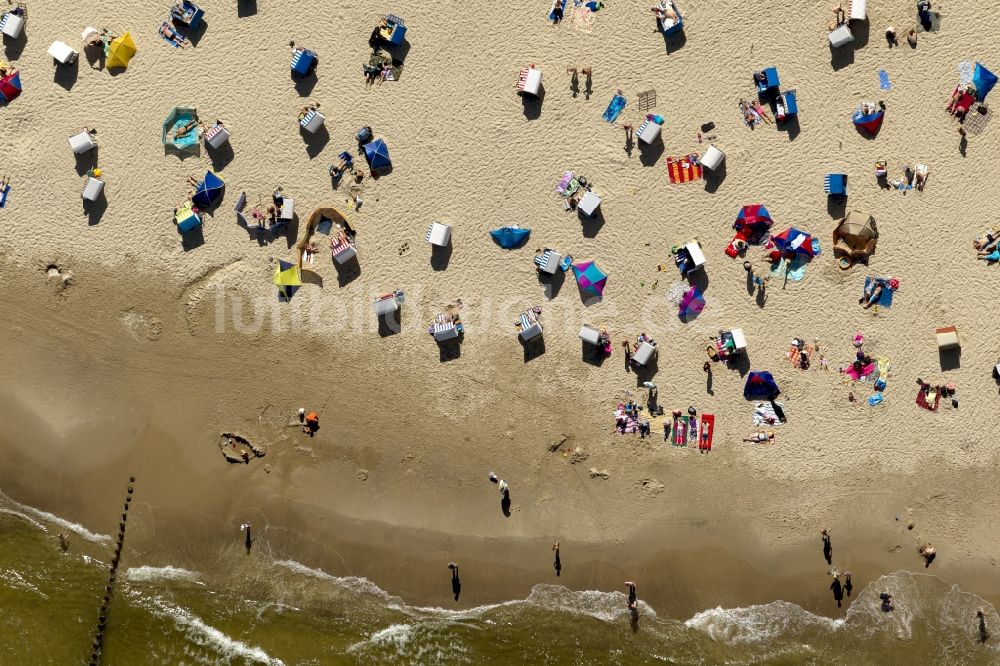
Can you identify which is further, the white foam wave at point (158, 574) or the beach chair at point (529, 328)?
the white foam wave at point (158, 574)

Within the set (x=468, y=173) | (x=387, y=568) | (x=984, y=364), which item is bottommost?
(x=387, y=568)

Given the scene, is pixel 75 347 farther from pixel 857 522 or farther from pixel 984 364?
pixel 984 364

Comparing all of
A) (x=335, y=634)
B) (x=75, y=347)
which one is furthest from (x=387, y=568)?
(x=75, y=347)

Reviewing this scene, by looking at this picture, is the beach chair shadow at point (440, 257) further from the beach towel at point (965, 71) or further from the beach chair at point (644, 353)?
the beach towel at point (965, 71)

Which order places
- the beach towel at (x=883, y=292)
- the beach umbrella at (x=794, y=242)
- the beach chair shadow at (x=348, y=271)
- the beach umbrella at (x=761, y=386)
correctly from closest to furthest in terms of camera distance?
the beach umbrella at (x=794, y=242) → the beach towel at (x=883, y=292) → the beach umbrella at (x=761, y=386) → the beach chair shadow at (x=348, y=271)

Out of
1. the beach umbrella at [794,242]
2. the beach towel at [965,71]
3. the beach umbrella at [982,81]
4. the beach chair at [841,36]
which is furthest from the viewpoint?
the beach umbrella at [794,242]

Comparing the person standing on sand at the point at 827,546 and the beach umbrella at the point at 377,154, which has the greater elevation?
the beach umbrella at the point at 377,154

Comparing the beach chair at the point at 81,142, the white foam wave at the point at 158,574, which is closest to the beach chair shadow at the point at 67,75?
the beach chair at the point at 81,142

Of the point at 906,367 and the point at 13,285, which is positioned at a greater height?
the point at 13,285
